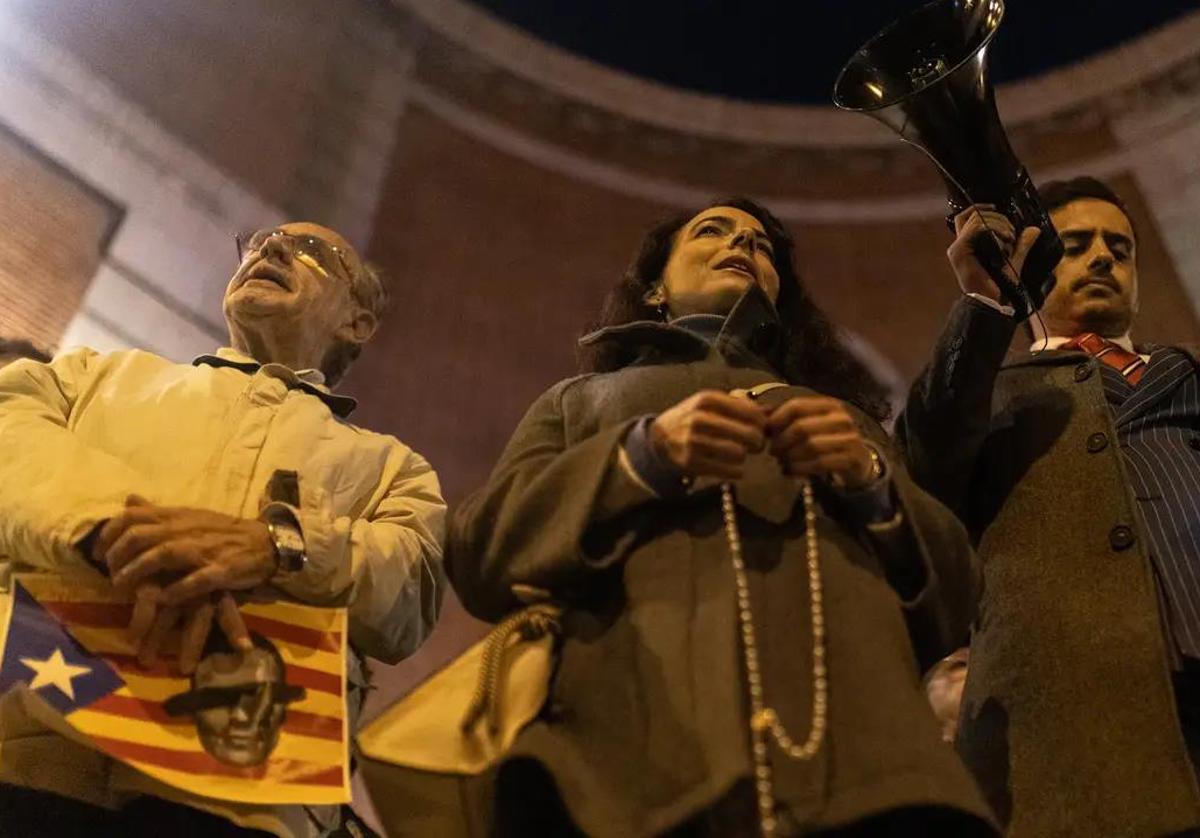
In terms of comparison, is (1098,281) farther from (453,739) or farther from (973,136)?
(453,739)

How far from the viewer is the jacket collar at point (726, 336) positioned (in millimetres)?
1422

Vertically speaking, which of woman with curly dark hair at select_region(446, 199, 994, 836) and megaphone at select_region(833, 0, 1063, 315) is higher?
megaphone at select_region(833, 0, 1063, 315)

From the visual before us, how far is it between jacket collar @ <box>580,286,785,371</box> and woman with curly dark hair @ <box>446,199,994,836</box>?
0.05 m

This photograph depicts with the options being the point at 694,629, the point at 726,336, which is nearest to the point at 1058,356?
the point at 726,336

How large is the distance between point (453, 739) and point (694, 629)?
233 mm

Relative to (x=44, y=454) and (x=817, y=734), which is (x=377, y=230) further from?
(x=817, y=734)

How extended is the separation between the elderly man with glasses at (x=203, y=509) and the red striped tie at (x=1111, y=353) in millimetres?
954

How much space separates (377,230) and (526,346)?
0.61m

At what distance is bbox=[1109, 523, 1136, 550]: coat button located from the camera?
142 cm

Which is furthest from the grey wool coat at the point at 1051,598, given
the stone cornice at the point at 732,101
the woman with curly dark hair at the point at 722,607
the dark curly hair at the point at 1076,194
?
the stone cornice at the point at 732,101

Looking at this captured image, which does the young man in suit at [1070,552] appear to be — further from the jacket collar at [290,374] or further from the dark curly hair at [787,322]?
the jacket collar at [290,374]

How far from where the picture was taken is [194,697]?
115 cm

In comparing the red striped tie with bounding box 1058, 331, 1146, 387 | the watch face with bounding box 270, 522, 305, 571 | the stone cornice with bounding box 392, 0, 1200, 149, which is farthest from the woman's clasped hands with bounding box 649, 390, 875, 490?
the stone cornice with bounding box 392, 0, 1200, 149

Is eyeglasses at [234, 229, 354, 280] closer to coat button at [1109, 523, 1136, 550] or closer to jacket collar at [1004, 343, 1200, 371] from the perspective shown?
jacket collar at [1004, 343, 1200, 371]
